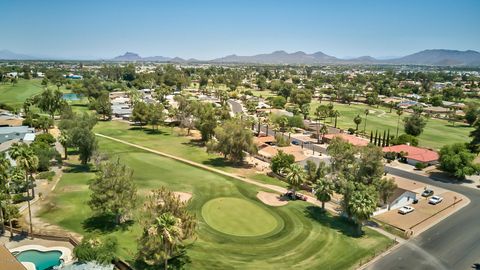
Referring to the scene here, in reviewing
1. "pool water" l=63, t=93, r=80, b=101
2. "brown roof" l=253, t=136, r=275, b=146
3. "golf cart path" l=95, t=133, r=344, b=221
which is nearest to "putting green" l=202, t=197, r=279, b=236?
"golf cart path" l=95, t=133, r=344, b=221

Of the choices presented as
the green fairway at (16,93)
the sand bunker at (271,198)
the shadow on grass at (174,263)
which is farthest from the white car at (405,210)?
the green fairway at (16,93)

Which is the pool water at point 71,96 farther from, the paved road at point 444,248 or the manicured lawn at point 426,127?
the paved road at point 444,248

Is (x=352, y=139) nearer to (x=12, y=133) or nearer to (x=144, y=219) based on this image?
(x=144, y=219)

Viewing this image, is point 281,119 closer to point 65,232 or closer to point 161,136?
point 161,136

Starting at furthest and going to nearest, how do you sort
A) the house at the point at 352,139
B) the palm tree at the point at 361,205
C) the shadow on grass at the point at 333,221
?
the house at the point at 352,139 < the shadow on grass at the point at 333,221 < the palm tree at the point at 361,205

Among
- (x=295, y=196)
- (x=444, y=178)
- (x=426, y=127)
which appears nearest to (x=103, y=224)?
(x=295, y=196)

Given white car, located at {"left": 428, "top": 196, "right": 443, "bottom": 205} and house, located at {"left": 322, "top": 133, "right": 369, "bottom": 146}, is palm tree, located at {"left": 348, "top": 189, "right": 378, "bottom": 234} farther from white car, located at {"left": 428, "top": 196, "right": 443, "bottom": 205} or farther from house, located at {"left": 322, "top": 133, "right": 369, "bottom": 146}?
house, located at {"left": 322, "top": 133, "right": 369, "bottom": 146}
